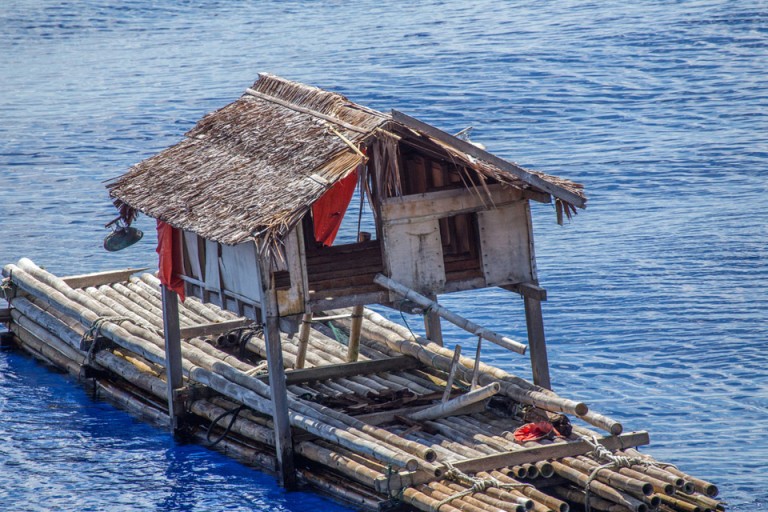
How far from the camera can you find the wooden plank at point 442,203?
17.8 metres

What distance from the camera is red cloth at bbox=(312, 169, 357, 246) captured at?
17.9 metres

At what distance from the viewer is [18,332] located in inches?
1066

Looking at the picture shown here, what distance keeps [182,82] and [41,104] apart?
5448 millimetres

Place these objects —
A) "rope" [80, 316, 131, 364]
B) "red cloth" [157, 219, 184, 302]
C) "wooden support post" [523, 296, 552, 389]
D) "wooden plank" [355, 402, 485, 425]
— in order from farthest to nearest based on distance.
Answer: "rope" [80, 316, 131, 364] < "red cloth" [157, 219, 184, 302] < "wooden plank" [355, 402, 485, 425] < "wooden support post" [523, 296, 552, 389]

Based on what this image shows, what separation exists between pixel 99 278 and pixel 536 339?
11578 mm

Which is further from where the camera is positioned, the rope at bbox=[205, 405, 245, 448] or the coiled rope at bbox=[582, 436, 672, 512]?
the rope at bbox=[205, 405, 245, 448]

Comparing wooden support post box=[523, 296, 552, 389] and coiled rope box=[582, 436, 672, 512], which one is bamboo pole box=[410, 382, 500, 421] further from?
coiled rope box=[582, 436, 672, 512]

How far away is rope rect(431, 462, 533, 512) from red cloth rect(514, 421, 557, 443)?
1413 millimetres

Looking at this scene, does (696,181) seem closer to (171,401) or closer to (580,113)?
(580,113)

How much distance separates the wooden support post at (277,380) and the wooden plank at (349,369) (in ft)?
7.05

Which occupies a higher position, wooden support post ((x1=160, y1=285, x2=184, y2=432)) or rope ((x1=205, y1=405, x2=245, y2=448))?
wooden support post ((x1=160, y1=285, x2=184, y2=432))

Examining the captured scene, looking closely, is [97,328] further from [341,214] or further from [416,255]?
[416,255]

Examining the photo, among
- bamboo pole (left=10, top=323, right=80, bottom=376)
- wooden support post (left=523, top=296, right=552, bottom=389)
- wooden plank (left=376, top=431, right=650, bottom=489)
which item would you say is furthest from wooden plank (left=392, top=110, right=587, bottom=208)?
bamboo pole (left=10, top=323, right=80, bottom=376)

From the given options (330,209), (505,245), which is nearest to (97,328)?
(330,209)
